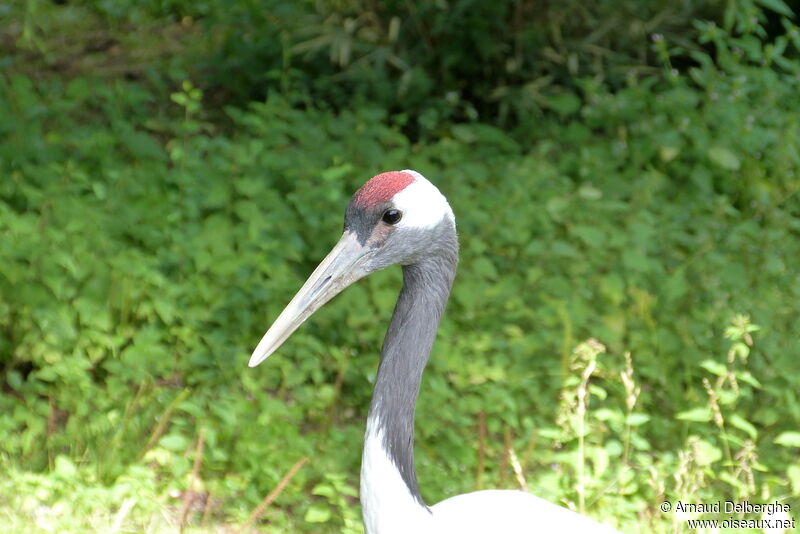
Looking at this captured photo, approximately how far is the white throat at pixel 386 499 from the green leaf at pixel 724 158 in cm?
339

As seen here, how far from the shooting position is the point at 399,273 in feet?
15.1

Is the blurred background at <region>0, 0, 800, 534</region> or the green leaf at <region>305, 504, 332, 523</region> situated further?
the blurred background at <region>0, 0, 800, 534</region>

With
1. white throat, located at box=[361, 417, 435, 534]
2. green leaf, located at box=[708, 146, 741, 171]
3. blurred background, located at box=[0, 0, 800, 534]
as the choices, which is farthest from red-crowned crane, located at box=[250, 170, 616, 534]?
green leaf, located at box=[708, 146, 741, 171]

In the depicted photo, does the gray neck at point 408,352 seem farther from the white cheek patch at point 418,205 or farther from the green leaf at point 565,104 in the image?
the green leaf at point 565,104

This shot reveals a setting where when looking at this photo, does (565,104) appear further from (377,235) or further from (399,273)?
(377,235)

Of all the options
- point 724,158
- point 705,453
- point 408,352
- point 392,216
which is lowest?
point 724,158

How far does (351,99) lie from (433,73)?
54 centimetres

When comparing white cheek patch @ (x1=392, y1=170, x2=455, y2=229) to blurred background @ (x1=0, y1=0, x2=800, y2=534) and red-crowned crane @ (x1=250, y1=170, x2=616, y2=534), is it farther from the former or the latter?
blurred background @ (x1=0, y1=0, x2=800, y2=534)

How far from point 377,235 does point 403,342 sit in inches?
10.5

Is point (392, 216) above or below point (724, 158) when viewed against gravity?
above

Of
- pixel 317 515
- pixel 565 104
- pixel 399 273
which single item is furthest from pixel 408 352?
pixel 565 104

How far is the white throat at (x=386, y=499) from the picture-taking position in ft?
8.77

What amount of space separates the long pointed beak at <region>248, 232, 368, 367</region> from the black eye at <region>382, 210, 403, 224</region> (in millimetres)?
91

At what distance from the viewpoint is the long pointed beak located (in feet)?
8.98
